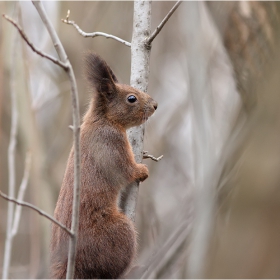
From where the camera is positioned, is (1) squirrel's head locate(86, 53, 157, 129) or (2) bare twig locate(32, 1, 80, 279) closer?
(2) bare twig locate(32, 1, 80, 279)

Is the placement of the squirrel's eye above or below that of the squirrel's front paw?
above

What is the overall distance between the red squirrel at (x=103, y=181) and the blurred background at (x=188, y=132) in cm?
27

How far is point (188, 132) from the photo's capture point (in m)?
7.66

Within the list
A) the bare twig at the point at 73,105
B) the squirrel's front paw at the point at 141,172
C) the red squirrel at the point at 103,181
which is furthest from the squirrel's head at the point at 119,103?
the bare twig at the point at 73,105

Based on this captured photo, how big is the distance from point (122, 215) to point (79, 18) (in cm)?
446

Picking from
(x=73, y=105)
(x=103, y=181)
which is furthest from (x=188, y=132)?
(x=73, y=105)

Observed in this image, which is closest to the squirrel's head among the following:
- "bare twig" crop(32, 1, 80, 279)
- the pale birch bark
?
the pale birch bark

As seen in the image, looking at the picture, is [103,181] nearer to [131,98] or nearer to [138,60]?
[131,98]

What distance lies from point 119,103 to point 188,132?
340 cm

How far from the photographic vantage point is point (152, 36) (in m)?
3.75

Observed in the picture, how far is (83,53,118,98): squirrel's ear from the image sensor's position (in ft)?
13.4

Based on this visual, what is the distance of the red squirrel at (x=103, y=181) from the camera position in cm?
359

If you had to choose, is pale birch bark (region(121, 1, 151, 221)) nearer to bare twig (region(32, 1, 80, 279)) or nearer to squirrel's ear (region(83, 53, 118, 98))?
squirrel's ear (region(83, 53, 118, 98))

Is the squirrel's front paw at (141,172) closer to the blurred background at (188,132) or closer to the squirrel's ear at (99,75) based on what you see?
the blurred background at (188,132)
